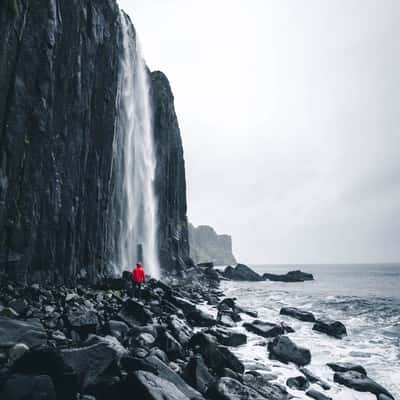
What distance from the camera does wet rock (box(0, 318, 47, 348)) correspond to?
258 inches

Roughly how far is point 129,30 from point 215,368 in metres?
44.7

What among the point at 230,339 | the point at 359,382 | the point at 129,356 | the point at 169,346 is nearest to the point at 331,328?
the point at 230,339

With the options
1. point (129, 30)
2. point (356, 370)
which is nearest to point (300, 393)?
point (356, 370)

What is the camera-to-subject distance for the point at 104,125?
82.5ft

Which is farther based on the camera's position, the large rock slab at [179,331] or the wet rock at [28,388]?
the large rock slab at [179,331]

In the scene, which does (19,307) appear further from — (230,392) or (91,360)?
(230,392)

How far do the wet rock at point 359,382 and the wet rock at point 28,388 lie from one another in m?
8.71

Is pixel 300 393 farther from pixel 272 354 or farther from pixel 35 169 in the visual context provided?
pixel 35 169

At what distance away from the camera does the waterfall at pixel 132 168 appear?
34.7 meters

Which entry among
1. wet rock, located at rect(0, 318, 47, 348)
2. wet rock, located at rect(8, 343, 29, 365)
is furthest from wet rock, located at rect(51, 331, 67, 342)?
wet rock, located at rect(8, 343, 29, 365)

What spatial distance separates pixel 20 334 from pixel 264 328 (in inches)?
447

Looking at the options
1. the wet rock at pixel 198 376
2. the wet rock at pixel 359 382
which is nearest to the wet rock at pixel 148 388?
the wet rock at pixel 198 376

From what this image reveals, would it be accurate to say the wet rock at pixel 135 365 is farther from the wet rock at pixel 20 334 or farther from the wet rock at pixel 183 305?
the wet rock at pixel 183 305

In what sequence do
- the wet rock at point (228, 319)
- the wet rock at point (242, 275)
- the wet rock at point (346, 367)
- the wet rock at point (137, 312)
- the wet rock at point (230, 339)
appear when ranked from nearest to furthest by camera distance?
1. the wet rock at point (346, 367)
2. the wet rock at point (137, 312)
3. the wet rock at point (230, 339)
4. the wet rock at point (228, 319)
5. the wet rock at point (242, 275)
